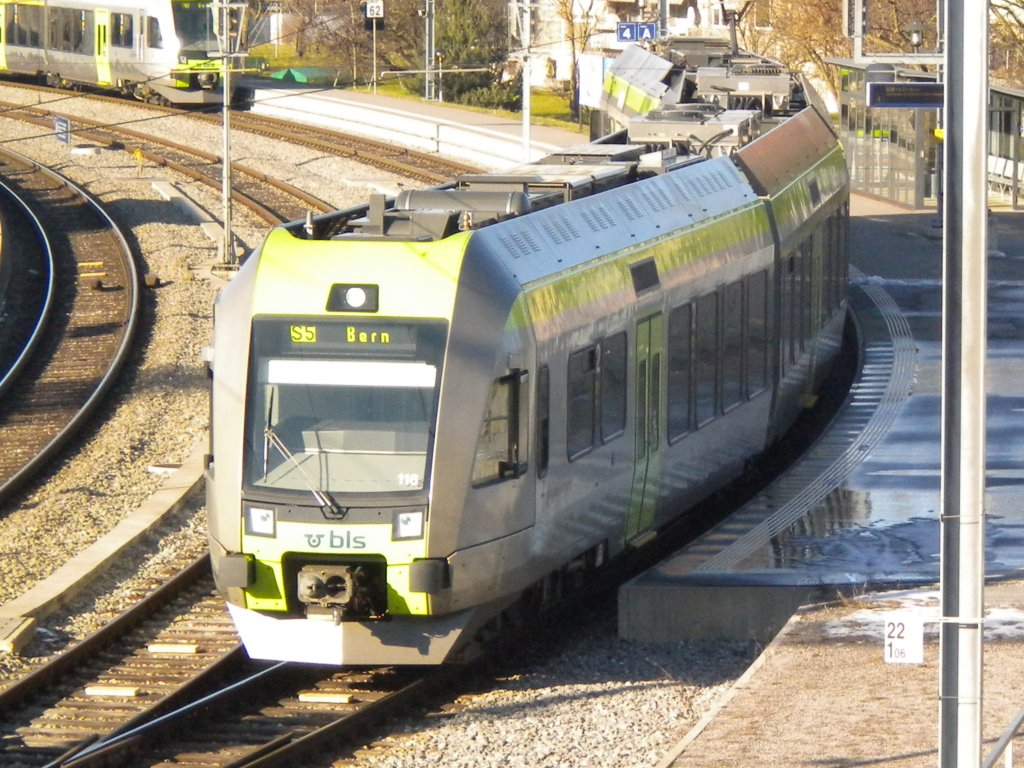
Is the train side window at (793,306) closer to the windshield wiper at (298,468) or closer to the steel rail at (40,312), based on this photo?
the windshield wiper at (298,468)

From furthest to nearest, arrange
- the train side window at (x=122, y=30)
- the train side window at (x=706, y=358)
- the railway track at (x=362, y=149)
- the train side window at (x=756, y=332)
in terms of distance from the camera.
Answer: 1. the train side window at (x=122, y=30)
2. the railway track at (x=362, y=149)
3. the train side window at (x=756, y=332)
4. the train side window at (x=706, y=358)

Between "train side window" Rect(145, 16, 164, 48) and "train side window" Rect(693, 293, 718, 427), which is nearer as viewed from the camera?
"train side window" Rect(693, 293, 718, 427)

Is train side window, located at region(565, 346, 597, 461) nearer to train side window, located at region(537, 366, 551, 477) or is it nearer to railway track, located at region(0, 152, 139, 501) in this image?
train side window, located at region(537, 366, 551, 477)

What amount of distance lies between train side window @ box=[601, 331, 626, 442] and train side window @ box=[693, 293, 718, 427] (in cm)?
150

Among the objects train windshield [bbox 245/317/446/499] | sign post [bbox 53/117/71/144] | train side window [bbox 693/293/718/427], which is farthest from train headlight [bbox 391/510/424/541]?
sign post [bbox 53/117/71/144]

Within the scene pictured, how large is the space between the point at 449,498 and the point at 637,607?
7.46 ft

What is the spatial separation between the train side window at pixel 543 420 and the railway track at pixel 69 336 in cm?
696

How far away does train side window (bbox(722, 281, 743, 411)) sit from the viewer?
46.1ft

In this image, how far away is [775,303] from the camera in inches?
613

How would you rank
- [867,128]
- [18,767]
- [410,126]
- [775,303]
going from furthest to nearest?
[410,126] < [867,128] < [775,303] < [18,767]

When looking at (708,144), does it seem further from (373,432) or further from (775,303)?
(373,432)

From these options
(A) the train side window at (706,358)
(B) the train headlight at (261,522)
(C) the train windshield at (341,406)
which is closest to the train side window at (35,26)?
(A) the train side window at (706,358)

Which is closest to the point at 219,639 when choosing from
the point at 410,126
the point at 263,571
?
the point at 263,571

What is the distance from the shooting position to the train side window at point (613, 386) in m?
11.6
